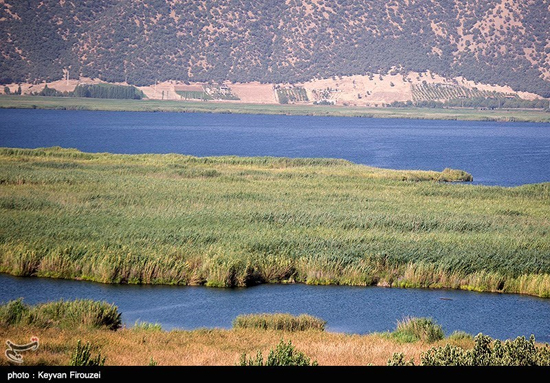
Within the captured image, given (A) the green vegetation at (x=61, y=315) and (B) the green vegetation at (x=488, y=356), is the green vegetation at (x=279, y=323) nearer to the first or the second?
(A) the green vegetation at (x=61, y=315)

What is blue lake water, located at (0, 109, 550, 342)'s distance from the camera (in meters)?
24.3

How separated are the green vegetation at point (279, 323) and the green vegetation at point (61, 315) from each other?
3.11 meters

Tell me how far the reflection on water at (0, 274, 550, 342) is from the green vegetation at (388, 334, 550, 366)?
7.37 m

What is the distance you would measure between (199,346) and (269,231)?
15756 mm

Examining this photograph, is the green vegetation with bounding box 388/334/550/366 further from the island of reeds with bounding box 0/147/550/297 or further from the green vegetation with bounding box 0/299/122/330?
the island of reeds with bounding box 0/147/550/297

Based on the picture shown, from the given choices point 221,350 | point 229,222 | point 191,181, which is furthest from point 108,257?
point 191,181

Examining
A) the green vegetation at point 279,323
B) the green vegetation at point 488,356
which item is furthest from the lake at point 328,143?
the green vegetation at point 488,356

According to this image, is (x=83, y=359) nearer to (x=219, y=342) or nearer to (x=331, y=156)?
(x=219, y=342)

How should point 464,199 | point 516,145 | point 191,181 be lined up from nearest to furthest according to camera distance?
1. point 464,199
2. point 191,181
3. point 516,145

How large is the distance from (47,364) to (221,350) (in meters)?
3.84

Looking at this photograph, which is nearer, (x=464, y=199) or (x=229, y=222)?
(x=229, y=222)

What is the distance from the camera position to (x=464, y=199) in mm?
45906
